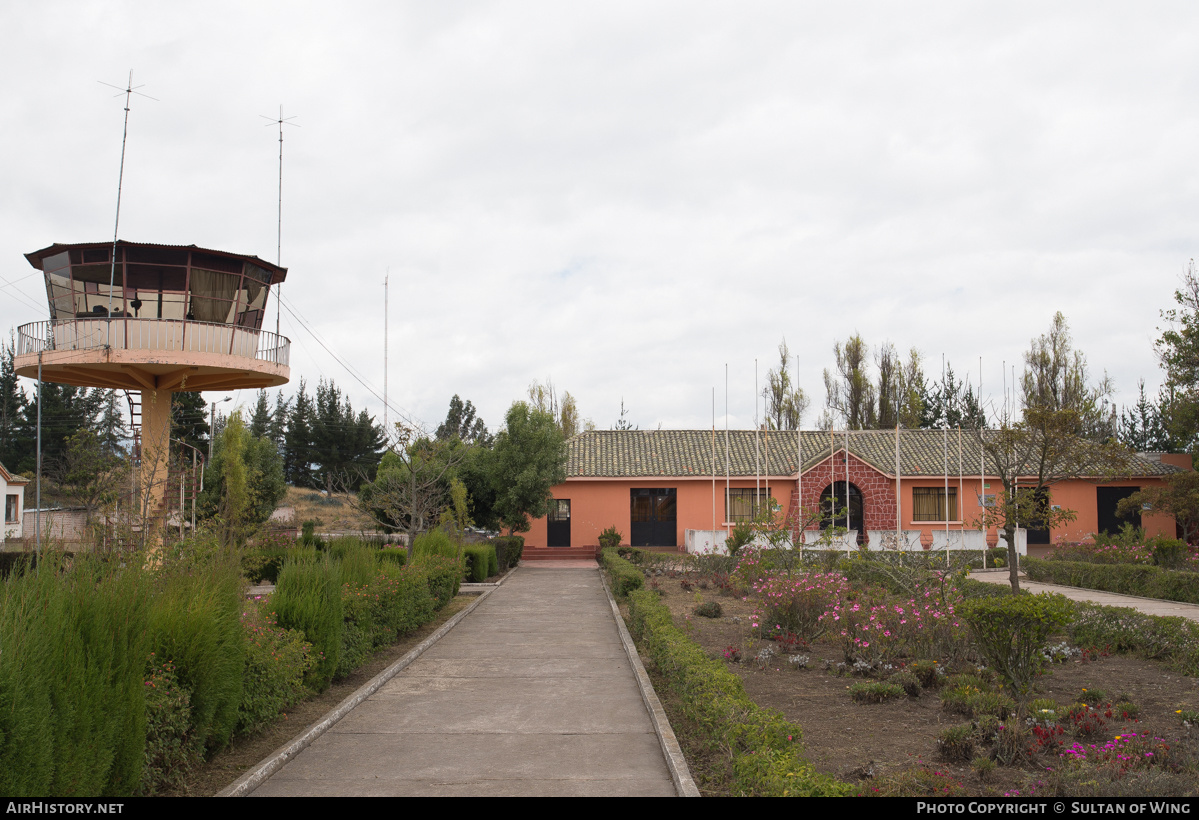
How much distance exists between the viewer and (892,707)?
25.0 ft

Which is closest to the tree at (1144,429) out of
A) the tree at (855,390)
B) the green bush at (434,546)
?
the tree at (855,390)

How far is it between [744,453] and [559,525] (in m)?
7.93

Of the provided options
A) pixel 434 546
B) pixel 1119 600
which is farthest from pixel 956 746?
pixel 1119 600

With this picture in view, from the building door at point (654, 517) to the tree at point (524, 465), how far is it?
14.9 feet

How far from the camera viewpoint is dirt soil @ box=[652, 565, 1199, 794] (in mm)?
5824

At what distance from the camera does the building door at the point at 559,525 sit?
100 ft

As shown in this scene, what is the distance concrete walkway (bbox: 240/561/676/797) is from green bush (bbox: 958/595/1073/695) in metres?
3.22

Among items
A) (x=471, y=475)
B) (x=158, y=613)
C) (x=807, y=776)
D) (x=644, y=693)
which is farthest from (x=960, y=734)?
(x=471, y=475)

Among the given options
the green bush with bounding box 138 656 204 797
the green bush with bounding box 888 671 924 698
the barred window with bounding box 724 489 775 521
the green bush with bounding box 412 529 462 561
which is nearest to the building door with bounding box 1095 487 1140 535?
the barred window with bounding box 724 489 775 521

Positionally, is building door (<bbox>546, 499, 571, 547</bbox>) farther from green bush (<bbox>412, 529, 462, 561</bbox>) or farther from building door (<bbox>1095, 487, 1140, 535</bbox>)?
building door (<bbox>1095, 487, 1140, 535</bbox>)

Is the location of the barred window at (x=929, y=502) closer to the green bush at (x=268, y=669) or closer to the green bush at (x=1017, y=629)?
the green bush at (x=1017, y=629)

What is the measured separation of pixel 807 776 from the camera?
472cm

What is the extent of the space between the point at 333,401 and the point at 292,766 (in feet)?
173

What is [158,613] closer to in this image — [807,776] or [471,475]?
[807,776]
